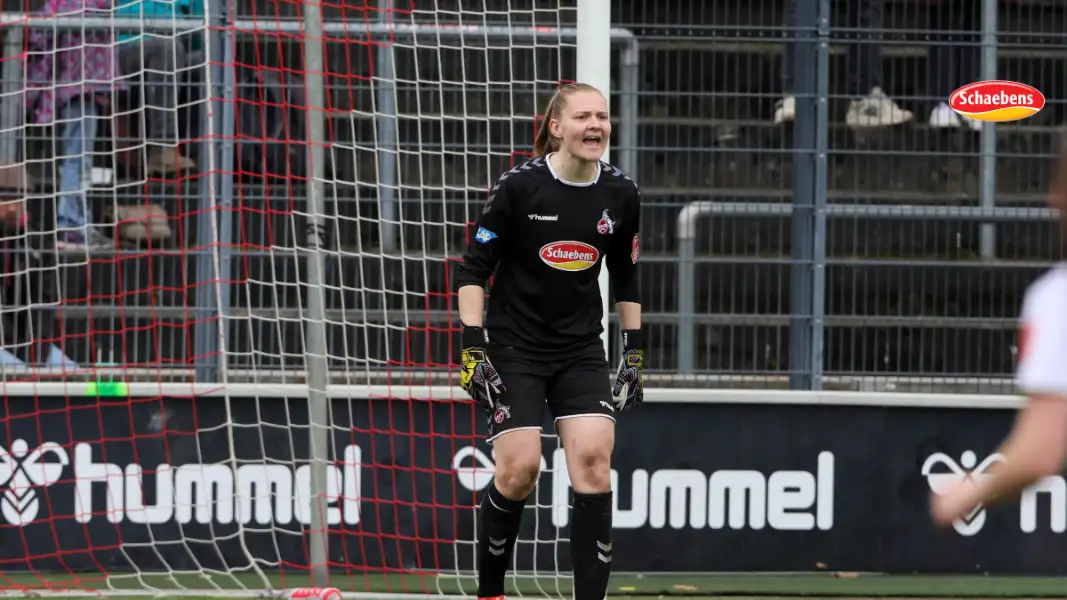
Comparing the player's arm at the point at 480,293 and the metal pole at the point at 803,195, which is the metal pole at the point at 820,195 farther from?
the player's arm at the point at 480,293

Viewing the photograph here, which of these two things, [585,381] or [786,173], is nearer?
[585,381]

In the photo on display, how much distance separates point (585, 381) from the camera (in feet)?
19.6

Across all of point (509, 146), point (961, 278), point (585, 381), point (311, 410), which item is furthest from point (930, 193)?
point (311, 410)

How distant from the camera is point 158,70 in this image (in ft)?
25.6

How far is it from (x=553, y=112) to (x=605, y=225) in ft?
1.56

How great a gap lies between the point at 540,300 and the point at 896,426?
8.58 ft

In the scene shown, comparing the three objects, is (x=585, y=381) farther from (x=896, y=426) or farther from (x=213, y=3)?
(x=213, y=3)

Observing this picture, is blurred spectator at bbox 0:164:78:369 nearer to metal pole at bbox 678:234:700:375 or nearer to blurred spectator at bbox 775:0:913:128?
metal pole at bbox 678:234:700:375

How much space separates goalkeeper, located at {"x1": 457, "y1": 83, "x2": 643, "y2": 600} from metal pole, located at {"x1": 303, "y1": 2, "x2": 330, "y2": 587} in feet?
3.83

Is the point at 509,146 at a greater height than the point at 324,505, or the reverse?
the point at 509,146

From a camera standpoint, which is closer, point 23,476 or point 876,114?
point 23,476

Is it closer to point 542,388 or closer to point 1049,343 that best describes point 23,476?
point 542,388

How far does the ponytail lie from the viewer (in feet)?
19.6

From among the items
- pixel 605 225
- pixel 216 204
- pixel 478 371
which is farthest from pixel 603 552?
pixel 216 204
